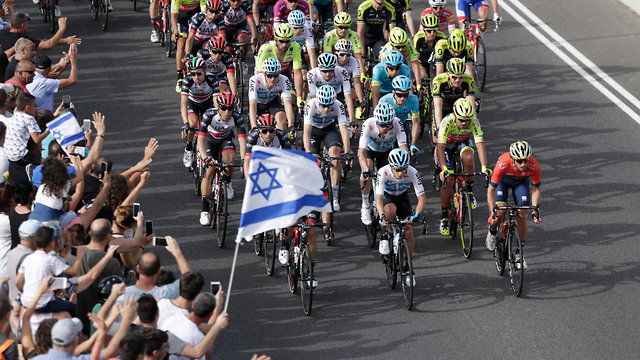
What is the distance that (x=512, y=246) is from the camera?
53.0 ft

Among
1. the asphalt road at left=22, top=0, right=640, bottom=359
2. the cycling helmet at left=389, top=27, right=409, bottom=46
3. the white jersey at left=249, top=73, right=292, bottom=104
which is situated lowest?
the asphalt road at left=22, top=0, right=640, bottom=359

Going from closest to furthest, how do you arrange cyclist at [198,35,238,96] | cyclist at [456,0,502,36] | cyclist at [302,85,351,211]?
1. cyclist at [302,85,351,211]
2. cyclist at [198,35,238,96]
3. cyclist at [456,0,502,36]

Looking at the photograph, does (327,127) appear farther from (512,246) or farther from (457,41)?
(512,246)

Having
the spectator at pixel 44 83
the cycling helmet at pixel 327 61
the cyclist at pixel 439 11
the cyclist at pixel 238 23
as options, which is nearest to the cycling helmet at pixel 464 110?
the cycling helmet at pixel 327 61

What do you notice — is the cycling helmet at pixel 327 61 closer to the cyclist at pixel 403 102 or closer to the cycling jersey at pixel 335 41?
the cyclist at pixel 403 102

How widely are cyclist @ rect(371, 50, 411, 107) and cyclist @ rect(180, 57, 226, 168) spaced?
263 cm

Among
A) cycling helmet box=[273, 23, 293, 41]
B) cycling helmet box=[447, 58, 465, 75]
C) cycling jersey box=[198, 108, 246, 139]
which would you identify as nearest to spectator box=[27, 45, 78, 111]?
cycling jersey box=[198, 108, 246, 139]

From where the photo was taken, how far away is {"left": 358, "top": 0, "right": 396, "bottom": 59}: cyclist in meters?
22.2

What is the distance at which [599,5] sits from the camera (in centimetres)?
2775

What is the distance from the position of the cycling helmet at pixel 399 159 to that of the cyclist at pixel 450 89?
2725mm

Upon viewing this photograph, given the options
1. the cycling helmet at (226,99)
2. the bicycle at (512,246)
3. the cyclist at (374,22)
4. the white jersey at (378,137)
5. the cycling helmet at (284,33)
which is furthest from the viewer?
the cyclist at (374,22)

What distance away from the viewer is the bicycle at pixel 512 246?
1598 centimetres

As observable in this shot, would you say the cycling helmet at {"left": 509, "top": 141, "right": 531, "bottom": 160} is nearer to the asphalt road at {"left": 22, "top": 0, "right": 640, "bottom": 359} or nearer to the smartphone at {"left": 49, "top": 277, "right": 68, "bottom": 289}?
the asphalt road at {"left": 22, "top": 0, "right": 640, "bottom": 359}

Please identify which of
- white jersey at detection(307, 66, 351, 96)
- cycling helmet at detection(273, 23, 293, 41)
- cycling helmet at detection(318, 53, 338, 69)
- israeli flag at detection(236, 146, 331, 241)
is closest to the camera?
israeli flag at detection(236, 146, 331, 241)
